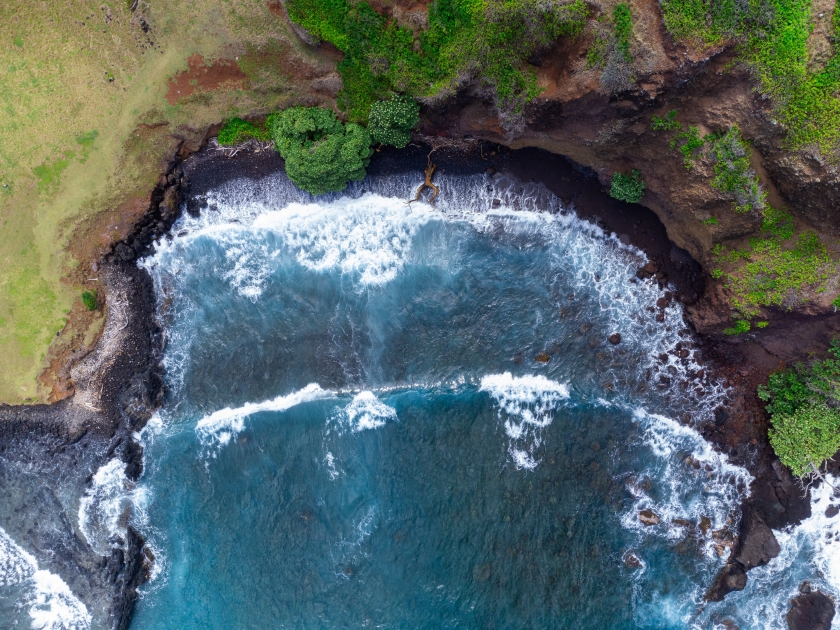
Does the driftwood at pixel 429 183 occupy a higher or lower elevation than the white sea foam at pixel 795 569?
higher

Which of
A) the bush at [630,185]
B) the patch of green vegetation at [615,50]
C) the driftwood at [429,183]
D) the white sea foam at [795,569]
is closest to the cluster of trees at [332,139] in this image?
the driftwood at [429,183]

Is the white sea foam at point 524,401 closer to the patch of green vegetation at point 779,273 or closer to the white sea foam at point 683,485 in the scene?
the white sea foam at point 683,485

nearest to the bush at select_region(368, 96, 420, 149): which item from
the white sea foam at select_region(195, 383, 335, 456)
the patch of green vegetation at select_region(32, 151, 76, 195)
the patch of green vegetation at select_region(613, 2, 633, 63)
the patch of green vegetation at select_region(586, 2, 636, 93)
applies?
the patch of green vegetation at select_region(586, 2, 636, 93)

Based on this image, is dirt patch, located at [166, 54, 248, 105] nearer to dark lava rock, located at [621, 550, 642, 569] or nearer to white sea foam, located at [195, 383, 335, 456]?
white sea foam, located at [195, 383, 335, 456]

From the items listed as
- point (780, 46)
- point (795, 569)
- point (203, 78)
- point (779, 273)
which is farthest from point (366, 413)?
point (780, 46)

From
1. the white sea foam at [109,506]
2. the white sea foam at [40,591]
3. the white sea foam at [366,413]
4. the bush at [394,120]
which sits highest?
the bush at [394,120]

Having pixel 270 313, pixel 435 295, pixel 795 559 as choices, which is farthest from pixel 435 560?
pixel 795 559

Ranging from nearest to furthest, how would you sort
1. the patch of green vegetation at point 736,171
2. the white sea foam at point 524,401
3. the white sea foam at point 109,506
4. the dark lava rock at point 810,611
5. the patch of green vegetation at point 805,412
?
the patch of green vegetation at point 736,171 < the patch of green vegetation at point 805,412 < the dark lava rock at point 810,611 < the white sea foam at point 524,401 < the white sea foam at point 109,506

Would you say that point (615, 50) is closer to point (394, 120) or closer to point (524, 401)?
point (394, 120)
